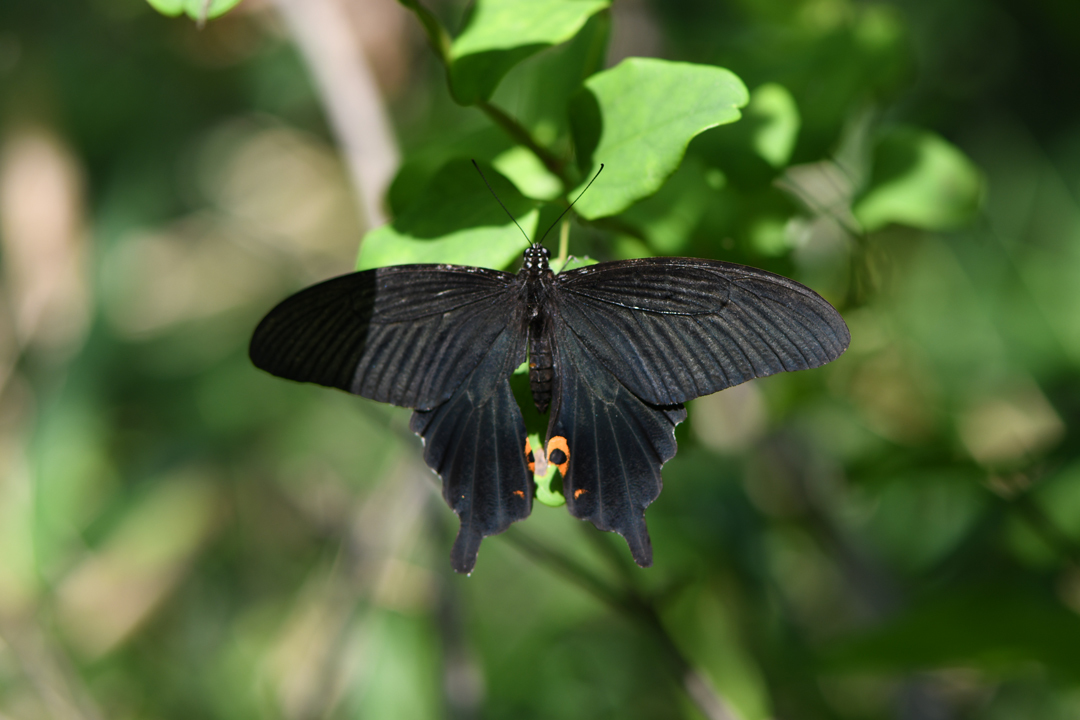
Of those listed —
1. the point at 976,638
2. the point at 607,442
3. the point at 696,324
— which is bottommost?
the point at 976,638

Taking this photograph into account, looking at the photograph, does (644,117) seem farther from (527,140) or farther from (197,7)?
(197,7)

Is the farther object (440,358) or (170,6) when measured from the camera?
(440,358)

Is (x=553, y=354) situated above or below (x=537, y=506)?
above

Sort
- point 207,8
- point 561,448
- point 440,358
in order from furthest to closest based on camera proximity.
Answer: point 440,358, point 561,448, point 207,8

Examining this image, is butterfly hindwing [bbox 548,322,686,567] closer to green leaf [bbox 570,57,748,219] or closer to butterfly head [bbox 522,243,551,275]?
butterfly head [bbox 522,243,551,275]

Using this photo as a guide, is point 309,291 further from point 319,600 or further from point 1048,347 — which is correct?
point 1048,347

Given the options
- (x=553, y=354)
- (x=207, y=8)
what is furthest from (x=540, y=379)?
(x=207, y=8)

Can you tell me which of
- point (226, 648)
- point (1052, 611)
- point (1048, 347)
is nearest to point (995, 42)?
point (1048, 347)

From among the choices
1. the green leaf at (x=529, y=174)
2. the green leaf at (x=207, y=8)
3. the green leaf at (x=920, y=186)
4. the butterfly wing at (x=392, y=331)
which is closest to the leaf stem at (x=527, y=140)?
the green leaf at (x=529, y=174)

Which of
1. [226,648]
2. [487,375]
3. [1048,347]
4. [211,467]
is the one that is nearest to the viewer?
[487,375]
